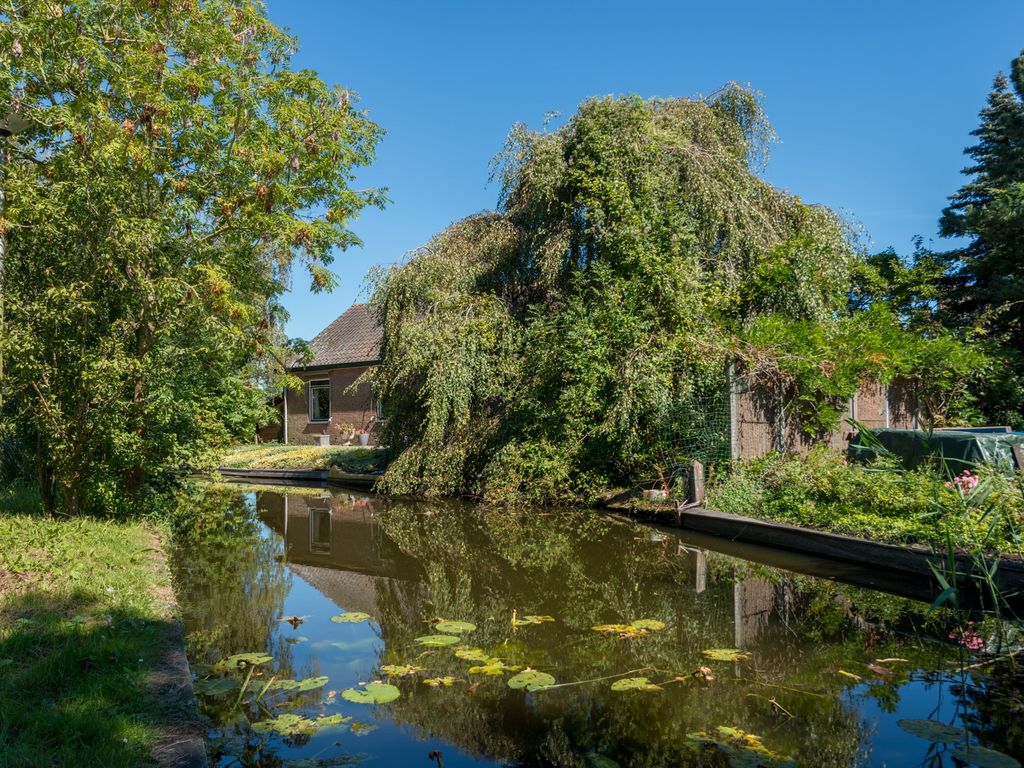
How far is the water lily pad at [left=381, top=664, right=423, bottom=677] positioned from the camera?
164 inches

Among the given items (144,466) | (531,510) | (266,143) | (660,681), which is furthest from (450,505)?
(660,681)

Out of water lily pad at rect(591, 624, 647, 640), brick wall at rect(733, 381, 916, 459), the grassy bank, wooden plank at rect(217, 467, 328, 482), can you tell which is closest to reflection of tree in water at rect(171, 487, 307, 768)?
water lily pad at rect(591, 624, 647, 640)

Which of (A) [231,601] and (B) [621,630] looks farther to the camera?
(A) [231,601]

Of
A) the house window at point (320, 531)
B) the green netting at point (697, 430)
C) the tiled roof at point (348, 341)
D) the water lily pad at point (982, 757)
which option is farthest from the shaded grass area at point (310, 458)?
the water lily pad at point (982, 757)

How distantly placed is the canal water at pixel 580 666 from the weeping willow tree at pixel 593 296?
3.70 m

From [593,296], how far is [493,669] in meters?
8.58

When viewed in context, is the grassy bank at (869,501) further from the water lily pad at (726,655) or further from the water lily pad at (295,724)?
the water lily pad at (295,724)

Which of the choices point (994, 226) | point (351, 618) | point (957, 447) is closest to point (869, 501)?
point (957, 447)

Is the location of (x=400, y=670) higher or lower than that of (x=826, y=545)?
lower

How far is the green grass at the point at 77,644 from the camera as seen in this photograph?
2686 mm

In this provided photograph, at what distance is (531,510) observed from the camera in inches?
460

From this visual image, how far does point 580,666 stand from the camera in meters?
4.23

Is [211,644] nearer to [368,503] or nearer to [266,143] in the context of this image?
[266,143]

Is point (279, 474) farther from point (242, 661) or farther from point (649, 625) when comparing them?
point (649, 625)
